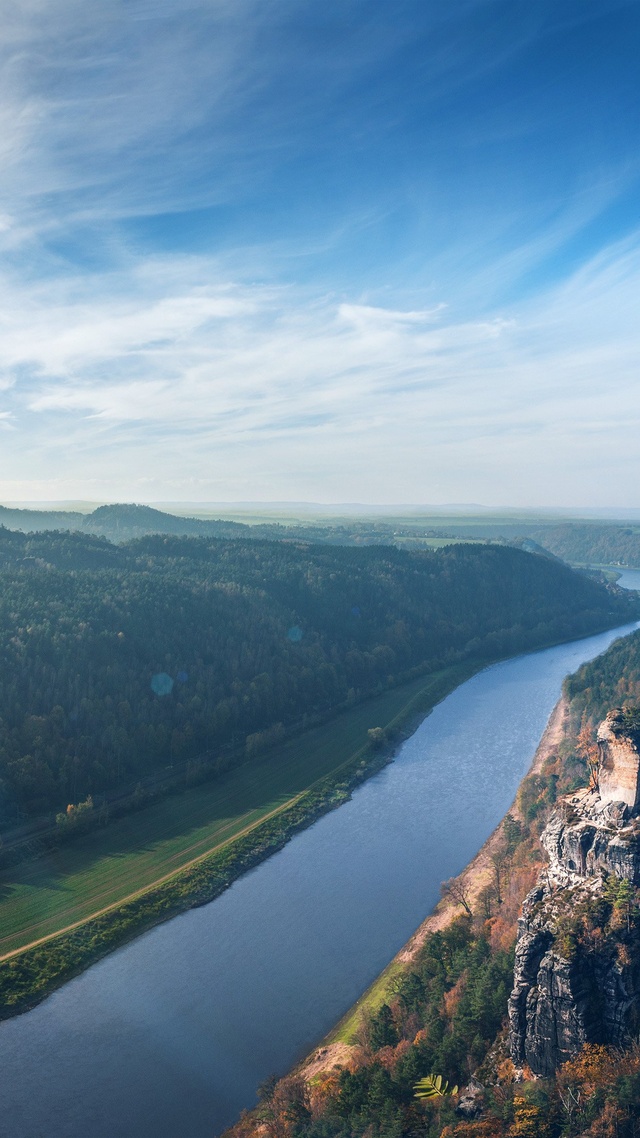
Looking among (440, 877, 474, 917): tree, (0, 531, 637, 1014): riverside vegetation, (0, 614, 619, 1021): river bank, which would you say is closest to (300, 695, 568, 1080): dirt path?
(440, 877, 474, 917): tree


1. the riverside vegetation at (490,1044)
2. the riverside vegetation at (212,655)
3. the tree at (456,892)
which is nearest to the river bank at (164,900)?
the riverside vegetation at (212,655)

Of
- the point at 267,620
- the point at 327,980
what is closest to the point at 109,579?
the point at 267,620

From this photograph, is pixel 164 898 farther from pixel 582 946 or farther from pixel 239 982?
pixel 582 946

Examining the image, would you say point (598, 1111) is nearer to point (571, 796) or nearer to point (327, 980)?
point (571, 796)

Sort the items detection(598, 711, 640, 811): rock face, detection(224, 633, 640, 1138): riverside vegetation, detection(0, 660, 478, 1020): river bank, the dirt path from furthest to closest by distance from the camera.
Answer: detection(0, 660, 478, 1020): river bank
the dirt path
detection(598, 711, 640, 811): rock face
detection(224, 633, 640, 1138): riverside vegetation

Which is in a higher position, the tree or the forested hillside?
the forested hillside

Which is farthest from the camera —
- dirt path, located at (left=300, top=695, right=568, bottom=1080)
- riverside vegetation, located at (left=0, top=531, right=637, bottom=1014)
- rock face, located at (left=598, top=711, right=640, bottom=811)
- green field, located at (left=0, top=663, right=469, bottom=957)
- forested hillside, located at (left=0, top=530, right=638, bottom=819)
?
forested hillside, located at (left=0, top=530, right=638, bottom=819)

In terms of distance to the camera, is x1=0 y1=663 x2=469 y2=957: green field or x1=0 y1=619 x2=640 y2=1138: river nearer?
x1=0 y1=619 x2=640 y2=1138: river

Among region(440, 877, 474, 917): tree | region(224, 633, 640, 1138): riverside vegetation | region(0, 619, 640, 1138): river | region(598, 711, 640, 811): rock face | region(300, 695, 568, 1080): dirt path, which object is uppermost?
region(598, 711, 640, 811): rock face

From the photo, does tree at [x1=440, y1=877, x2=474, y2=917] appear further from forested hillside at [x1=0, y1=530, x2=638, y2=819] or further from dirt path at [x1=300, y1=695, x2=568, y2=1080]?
forested hillside at [x1=0, y1=530, x2=638, y2=819]
